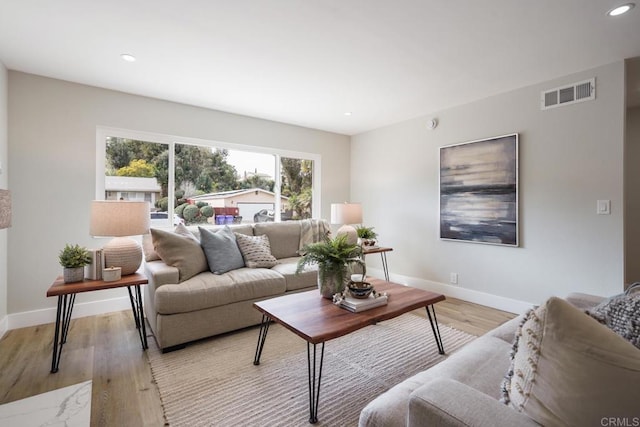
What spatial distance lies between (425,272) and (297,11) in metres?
3.45

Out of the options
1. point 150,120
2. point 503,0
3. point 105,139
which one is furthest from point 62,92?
point 503,0

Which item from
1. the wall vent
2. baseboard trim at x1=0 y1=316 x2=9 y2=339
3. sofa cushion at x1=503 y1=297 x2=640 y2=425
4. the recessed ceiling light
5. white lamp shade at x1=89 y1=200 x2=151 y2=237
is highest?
the recessed ceiling light

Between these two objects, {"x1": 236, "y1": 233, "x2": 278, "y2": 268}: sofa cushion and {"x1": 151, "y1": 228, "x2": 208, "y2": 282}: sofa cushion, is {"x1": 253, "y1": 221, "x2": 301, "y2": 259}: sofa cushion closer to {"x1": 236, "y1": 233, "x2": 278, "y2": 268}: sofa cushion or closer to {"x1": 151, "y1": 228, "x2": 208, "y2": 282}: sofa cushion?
{"x1": 236, "y1": 233, "x2": 278, "y2": 268}: sofa cushion

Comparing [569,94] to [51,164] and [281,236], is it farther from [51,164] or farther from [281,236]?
[51,164]

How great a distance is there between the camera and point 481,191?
11.3 feet

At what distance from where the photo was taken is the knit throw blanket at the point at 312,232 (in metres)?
3.86

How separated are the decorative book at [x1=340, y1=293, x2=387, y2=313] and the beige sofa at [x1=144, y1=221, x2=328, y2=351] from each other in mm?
1069

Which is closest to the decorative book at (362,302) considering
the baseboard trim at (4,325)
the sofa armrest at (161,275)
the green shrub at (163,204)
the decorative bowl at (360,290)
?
the decorative bowl at (360,290)

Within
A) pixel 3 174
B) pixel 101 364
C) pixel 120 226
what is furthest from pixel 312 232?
pixel 3 174

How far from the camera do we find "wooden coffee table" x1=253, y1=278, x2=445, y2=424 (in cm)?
160

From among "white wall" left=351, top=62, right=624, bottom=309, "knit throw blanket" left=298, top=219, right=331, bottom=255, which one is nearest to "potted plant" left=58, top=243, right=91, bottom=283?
"knit throw blanket" left=298, top=219, right=331, bottom=255

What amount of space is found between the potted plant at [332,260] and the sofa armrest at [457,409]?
1.17m

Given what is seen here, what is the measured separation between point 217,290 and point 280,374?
0.90m

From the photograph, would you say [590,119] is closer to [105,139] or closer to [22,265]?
[105,139]
